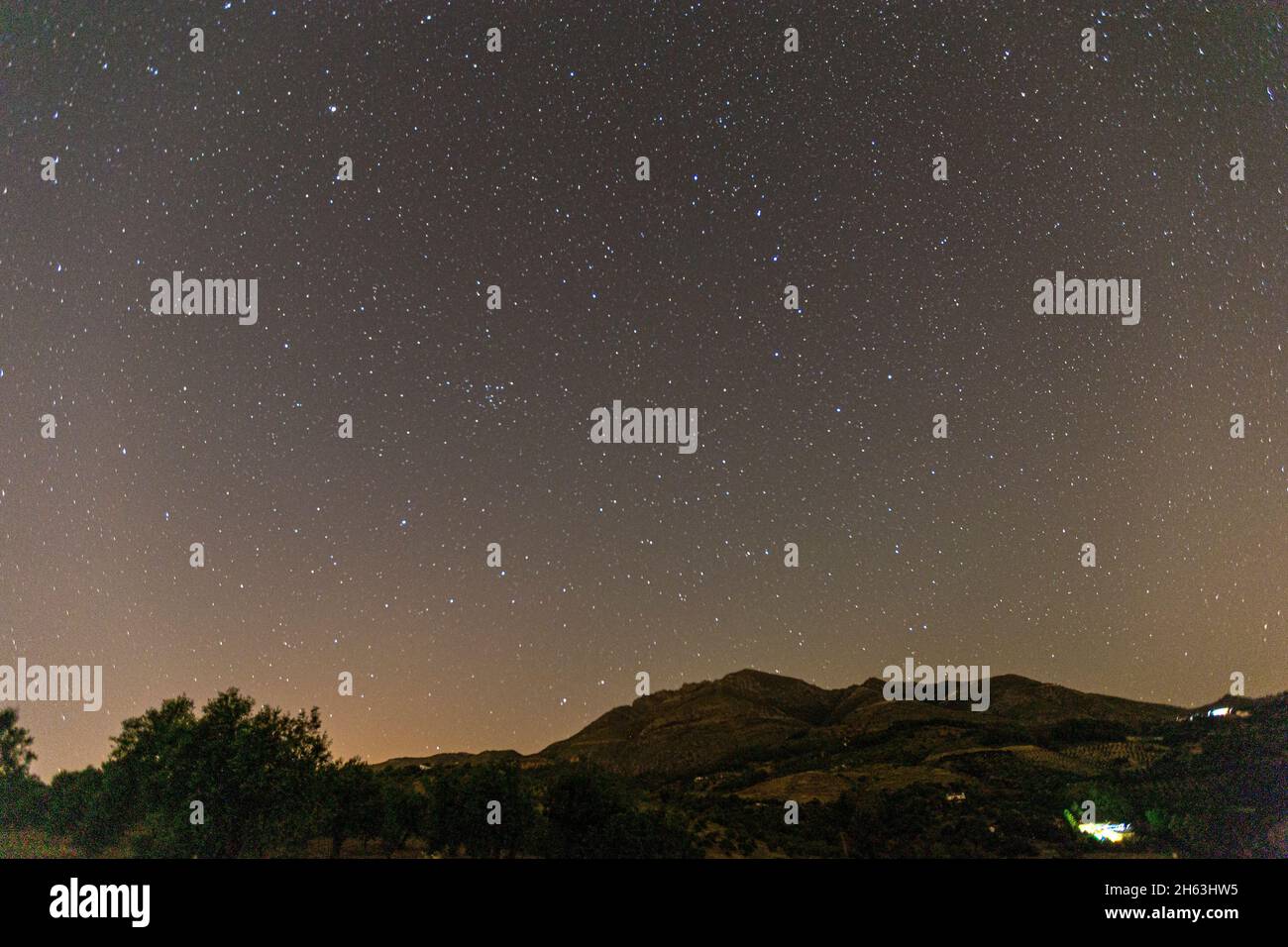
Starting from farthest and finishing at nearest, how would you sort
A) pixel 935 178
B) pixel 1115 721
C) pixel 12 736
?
pixel 12 736 → pixel 1115 721 → pixel 935 178

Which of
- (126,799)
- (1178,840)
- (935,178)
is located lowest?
(1178,840)

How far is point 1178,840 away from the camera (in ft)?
70.4

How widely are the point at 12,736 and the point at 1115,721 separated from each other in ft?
108

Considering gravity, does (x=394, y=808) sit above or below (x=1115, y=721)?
below
